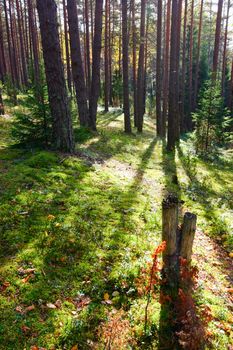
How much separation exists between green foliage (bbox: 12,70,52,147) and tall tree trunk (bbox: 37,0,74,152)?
0.37 m

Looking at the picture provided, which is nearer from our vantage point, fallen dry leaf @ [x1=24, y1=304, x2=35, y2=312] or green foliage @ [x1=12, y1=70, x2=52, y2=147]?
fallen dry leaf @ [x1=24, y1=304, x2=35, y2=312]

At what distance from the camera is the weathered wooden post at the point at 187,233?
13.5ft

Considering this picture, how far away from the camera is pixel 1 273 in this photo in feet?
13.7

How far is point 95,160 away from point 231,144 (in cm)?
1393

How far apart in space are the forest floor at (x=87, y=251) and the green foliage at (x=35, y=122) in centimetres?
51

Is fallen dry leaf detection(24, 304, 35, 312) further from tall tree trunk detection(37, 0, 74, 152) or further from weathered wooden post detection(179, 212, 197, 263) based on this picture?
tall tree trunk detection(37, 0, 74, 152)

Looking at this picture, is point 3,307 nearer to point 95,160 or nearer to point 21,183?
point 21,183

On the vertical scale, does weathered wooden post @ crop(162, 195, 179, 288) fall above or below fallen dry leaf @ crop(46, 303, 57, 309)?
above

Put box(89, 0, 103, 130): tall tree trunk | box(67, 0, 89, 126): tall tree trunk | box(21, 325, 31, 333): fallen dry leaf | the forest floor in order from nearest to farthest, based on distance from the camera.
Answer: box(21, 325, 31, 333): fallen dry leaf
the forest floor
box(67, 0, 89, 126): tall tree trunk
box(89, 0, 103, 130): tall tree trunk

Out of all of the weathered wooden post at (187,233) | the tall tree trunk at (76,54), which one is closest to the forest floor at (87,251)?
the weathered wooden post at (187,233)

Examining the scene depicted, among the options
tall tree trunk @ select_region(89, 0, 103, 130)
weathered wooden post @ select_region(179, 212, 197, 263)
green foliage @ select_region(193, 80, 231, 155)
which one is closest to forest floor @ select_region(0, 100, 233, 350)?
weathered wooden post @ select_region(179, 212, 197, 263)

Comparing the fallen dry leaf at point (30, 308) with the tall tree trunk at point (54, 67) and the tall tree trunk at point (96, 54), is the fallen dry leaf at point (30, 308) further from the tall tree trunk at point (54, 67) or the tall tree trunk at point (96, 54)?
the tall tree trunk at point (96, 54)

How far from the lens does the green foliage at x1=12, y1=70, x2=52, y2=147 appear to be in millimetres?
8766

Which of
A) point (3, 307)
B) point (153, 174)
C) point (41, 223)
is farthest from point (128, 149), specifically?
point (3, 307)
